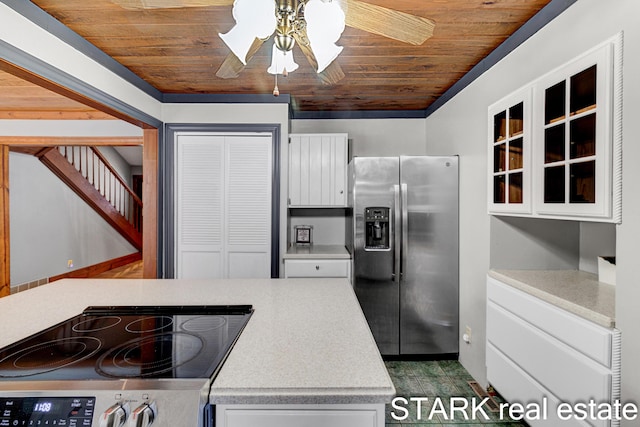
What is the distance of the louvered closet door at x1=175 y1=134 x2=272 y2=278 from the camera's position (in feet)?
10.7

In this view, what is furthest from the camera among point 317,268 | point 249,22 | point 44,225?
point 44,225

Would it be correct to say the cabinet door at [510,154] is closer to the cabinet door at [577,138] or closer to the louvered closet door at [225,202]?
the cabinet door at [577,138]

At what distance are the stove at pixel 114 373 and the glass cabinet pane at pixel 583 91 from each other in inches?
67.0

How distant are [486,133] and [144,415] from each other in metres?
2.47

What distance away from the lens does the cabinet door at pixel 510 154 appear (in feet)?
5.99

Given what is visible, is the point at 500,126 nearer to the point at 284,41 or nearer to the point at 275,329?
the point at 284,41

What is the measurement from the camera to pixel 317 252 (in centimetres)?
317

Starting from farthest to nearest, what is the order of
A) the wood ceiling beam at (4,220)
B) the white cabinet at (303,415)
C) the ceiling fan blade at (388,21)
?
the wood ceiling beam at (4,220) → the ceiling fan blade at (388,21) → the white cabinet at (303,415)

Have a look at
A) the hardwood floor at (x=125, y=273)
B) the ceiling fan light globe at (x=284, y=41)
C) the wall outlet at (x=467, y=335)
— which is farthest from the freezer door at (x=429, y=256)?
the hardwood floor at (x=125, y=273)

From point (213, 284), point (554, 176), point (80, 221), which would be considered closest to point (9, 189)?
point (80, 221)

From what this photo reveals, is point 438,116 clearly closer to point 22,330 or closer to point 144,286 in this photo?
point 144,286

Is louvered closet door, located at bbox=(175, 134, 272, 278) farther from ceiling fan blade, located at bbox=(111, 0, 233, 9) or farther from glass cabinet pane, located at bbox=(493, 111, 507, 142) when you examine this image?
ceiling fan blade, located at bbox=(111, 0, 233, 9)

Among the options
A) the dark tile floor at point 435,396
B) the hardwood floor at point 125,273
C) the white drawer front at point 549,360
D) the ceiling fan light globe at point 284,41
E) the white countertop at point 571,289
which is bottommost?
the dark tile floor at point 435,396

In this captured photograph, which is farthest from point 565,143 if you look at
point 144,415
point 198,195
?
point 198,195
